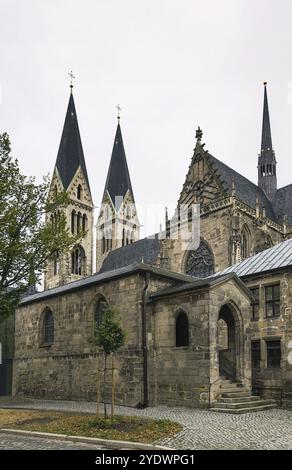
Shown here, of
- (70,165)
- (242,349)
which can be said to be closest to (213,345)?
(242,349)

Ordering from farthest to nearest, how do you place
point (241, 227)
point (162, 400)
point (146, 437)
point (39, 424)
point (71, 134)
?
point (71, 134), point (241, 227), point (162, 400), point (39, 424), point (146, 437)

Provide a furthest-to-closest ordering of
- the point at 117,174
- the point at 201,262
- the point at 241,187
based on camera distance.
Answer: the point at 117,174 → the point at 241,187 → the point at 201,262

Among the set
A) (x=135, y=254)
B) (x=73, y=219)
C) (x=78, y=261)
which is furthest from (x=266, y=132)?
(x=78, y=261)

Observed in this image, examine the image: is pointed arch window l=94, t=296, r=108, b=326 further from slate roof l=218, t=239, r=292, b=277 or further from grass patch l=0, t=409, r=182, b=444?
grass patch l=0, t=409, r=182, b=444

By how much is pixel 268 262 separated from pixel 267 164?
36.9 metres

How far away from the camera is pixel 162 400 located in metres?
18.3

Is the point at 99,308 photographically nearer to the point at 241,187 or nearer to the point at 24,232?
the point at 24,232

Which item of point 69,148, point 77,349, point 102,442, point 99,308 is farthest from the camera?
point 69,148

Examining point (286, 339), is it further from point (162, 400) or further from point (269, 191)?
point (269, 191)

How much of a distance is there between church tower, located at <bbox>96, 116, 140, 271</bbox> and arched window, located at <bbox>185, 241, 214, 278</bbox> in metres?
32.5

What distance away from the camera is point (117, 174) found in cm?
7606

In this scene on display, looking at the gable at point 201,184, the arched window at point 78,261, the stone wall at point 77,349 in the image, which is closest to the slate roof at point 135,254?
the arched window at point 78,261

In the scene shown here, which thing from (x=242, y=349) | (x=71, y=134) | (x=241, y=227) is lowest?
(x=242, y=349)

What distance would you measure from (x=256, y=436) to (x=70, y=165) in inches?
2444
